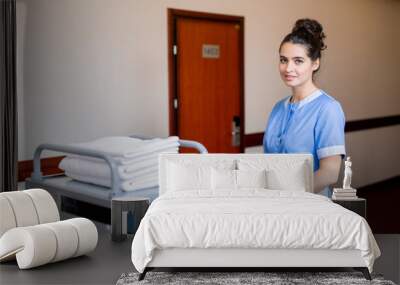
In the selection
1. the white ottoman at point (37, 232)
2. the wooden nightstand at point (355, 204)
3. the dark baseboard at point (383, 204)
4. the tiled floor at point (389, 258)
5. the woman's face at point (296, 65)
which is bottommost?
the dark baseboard at point (383, 204)

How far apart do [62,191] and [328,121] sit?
1.63 m

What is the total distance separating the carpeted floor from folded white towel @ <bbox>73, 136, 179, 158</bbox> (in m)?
0.96

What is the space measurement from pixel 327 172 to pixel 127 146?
117 centimetres

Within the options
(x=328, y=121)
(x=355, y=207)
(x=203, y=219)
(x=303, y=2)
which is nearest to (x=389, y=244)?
(x=355, y=207)

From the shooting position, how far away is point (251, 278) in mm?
3143

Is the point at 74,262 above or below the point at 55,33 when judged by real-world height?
below

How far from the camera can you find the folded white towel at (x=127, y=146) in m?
4.05

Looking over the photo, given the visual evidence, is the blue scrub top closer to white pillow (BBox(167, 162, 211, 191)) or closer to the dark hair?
the dark hair

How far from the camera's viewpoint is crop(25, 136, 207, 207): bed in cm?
394

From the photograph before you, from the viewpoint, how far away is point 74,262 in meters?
3.53

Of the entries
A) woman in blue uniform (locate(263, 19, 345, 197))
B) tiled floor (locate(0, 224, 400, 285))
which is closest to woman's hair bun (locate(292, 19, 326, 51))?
woman in blue uniform (locate(263, 19, 345, 197))

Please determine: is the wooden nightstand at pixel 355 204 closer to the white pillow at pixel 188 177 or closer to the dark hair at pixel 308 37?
the white pillow at pixel 188 177

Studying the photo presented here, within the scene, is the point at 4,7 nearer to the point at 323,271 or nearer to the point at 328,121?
the point at 328,121

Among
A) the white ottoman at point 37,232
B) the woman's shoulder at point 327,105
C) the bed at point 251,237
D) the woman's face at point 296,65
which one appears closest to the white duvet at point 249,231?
the bed at point 251,237
